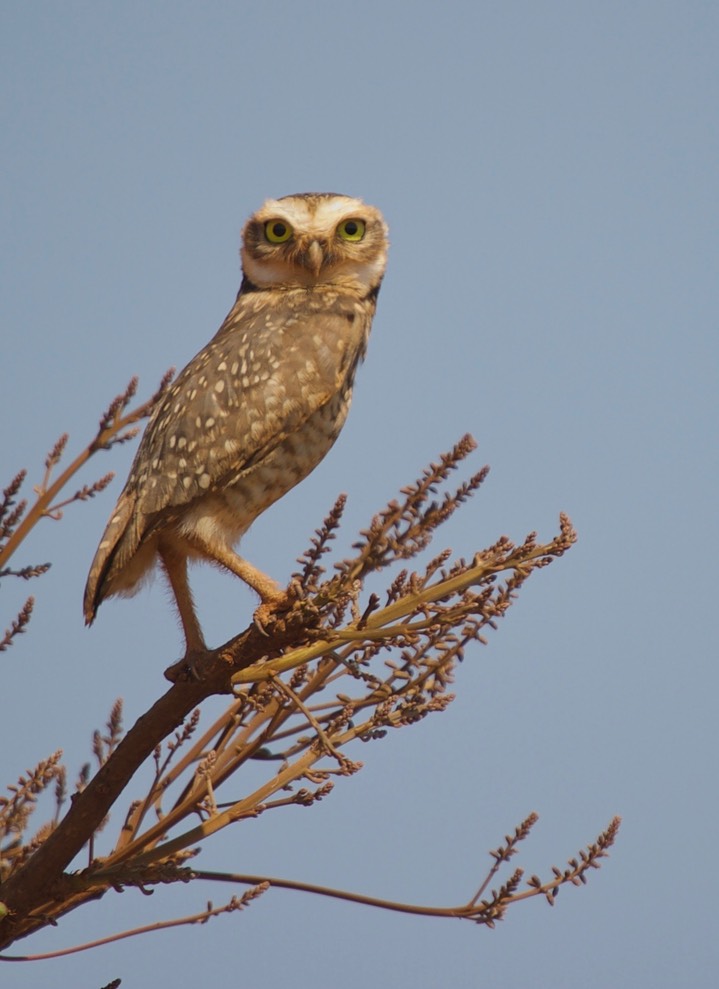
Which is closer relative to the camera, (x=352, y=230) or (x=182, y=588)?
(x=182, y=588)

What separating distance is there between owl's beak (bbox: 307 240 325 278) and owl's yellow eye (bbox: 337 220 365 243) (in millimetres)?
152

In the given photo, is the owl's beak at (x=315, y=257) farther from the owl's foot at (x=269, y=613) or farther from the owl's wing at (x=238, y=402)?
the owl's foot at (x=269, y=613)

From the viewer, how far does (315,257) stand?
4.46 meters

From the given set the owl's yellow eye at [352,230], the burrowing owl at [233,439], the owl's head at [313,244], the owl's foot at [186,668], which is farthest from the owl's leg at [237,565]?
the owl's yellow eye at [352,230]

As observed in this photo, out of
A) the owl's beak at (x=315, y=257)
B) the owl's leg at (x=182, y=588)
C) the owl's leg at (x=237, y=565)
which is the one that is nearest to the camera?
the owl's leg at (x=237, y=565)

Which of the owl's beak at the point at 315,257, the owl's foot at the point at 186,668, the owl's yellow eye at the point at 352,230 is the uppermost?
the owl's yellow eye at the point at 352,230

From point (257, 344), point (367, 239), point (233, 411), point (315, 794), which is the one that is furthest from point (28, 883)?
point (367, 239)

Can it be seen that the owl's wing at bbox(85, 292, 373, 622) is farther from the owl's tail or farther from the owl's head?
the owl's head

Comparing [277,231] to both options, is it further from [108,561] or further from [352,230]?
[108,561]

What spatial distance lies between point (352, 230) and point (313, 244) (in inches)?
10.2

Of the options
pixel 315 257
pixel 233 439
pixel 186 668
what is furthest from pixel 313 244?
pixel 186 668

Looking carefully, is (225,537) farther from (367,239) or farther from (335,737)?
(367,239)

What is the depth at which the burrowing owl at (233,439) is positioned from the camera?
372 cm

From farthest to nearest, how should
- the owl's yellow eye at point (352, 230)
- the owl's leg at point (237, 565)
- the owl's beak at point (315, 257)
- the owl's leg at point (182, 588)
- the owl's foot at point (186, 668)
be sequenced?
the owl's yellow eye at point (352, 230) → the owl's beak at point (315, 257) → the owl's leg at point (182, 588) → the owl's leg at point (237, 565) → the owl's foot at point (186, 668)
